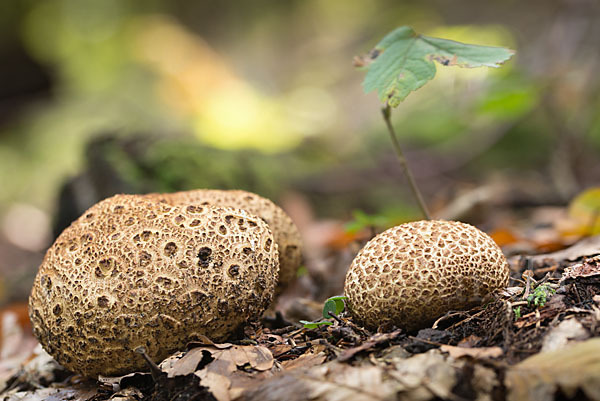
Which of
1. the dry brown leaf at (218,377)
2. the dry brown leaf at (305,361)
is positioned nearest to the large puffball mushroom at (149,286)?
the dry brown leaf at (218,377)

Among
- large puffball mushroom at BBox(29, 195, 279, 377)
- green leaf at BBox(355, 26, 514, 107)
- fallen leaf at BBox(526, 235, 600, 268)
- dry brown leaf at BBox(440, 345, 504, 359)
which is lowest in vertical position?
fallen leaf at BBox(526, 235, 600, 268)

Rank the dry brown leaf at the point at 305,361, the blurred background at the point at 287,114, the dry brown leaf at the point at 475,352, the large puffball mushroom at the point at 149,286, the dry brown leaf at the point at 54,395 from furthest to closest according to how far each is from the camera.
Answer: the blurred background at the point at 287,114
the dry brown leaf at the point at 54,395
the large puffball mushroom at the point at 149,286
the dry brown leaf at the point at 305,361
the dry brown leaf at the point at 475,352

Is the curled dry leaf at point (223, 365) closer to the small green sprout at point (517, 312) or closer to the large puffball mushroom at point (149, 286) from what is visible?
the large puffball mushroom at point (149, 286)

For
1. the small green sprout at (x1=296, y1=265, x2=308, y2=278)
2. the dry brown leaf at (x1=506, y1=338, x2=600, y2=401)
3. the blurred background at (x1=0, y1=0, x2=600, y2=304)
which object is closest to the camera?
the dry brown leaf at (x1=506, y1=338, x2=600, y2=401)

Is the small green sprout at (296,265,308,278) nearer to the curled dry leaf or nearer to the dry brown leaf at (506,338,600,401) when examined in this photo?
the curled dry leaf

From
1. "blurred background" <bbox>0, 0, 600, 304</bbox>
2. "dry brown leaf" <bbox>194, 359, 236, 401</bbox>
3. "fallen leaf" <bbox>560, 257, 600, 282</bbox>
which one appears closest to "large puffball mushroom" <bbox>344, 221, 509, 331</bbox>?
"fallen leaf" <bbox>560, 257, 600, 282</bbox>

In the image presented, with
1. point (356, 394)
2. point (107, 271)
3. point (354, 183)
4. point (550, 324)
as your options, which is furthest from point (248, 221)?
point (354, 183)

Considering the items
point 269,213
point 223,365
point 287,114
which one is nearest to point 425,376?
point 223,365

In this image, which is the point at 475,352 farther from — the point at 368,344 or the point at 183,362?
the point at 183,362
